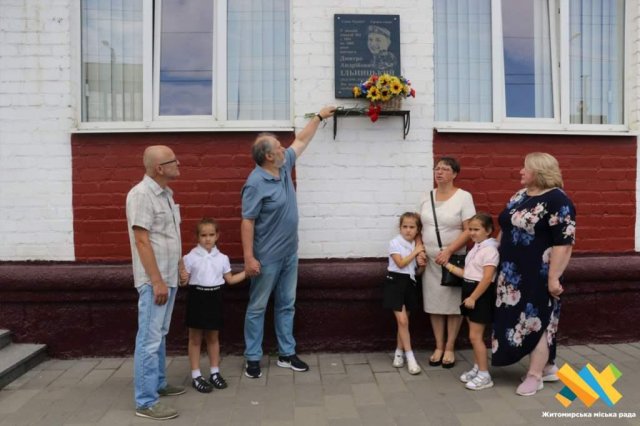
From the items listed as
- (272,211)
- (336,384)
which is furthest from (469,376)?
(272,211)

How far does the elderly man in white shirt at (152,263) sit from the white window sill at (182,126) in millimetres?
1154

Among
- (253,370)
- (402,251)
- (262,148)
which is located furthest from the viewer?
(402,251)

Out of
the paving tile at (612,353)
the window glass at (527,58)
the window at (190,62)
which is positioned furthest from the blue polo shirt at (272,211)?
the paving tile at (612,353)

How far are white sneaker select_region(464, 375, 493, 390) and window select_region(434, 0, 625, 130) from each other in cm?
224

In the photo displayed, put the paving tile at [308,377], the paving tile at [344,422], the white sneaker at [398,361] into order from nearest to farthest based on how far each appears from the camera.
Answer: the paving tile at [344,422] < the paving tile at [308,377] < the white sneaker at [398,361]

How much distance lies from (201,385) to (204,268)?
85 cm

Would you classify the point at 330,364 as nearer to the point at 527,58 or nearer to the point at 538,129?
the point at 538,129

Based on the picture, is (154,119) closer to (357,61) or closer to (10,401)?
(357,61)

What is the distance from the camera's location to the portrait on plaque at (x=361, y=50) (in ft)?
16.3

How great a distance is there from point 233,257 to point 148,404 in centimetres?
155

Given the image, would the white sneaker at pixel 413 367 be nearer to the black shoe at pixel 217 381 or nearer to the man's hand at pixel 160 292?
the black shoe at pixel 217 381

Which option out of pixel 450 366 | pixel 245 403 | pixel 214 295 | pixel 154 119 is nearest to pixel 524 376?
pixel 450 366

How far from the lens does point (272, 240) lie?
4.46 meters

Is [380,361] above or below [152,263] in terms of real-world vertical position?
below
